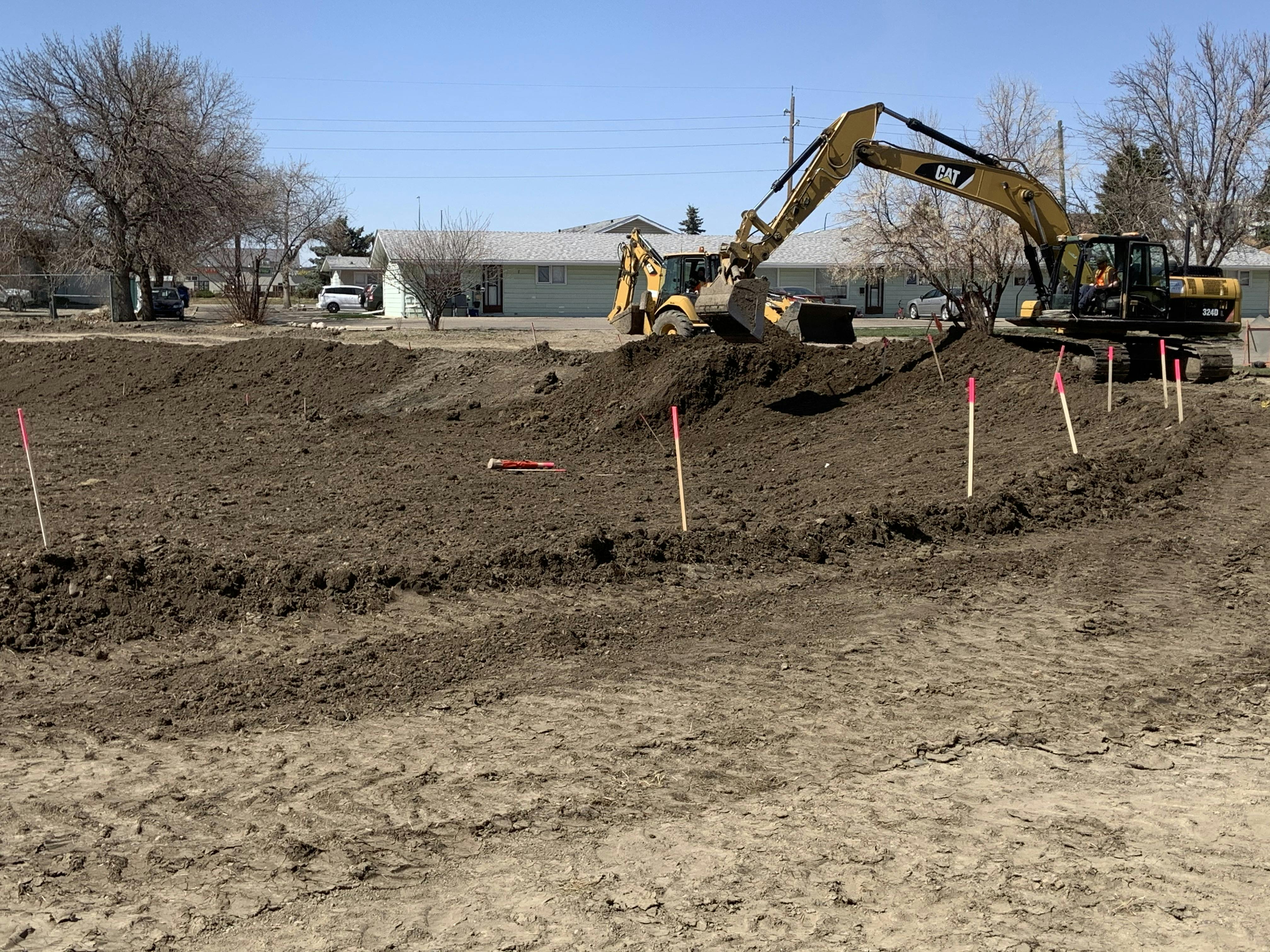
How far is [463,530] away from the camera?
1097 centimetres

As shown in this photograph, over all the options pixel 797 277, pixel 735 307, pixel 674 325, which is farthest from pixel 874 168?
pixel 797 277

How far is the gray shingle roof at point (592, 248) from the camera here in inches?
2190

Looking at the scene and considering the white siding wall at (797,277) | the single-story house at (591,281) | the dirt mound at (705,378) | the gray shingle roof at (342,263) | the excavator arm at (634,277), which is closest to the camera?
the dirt mound at (705,378)

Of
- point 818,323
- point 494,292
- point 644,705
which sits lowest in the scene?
point 644,705

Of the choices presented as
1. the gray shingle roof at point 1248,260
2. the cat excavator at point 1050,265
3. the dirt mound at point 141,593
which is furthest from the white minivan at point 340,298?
the dirt mound at point 141,593

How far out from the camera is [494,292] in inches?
2227

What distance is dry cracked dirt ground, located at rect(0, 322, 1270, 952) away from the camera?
4812 millimetres

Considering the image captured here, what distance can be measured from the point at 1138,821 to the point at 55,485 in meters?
12.4

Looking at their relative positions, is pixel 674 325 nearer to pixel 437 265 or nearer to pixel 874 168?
pixel 874 168

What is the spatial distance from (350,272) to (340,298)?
21.9 meters

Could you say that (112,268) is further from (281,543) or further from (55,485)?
(281,543)

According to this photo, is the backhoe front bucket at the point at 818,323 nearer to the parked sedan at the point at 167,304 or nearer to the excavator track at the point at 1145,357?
→ the excavator track at the point at 1145,357

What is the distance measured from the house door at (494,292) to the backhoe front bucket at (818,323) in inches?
1340

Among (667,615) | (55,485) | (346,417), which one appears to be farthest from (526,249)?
(667,615)
